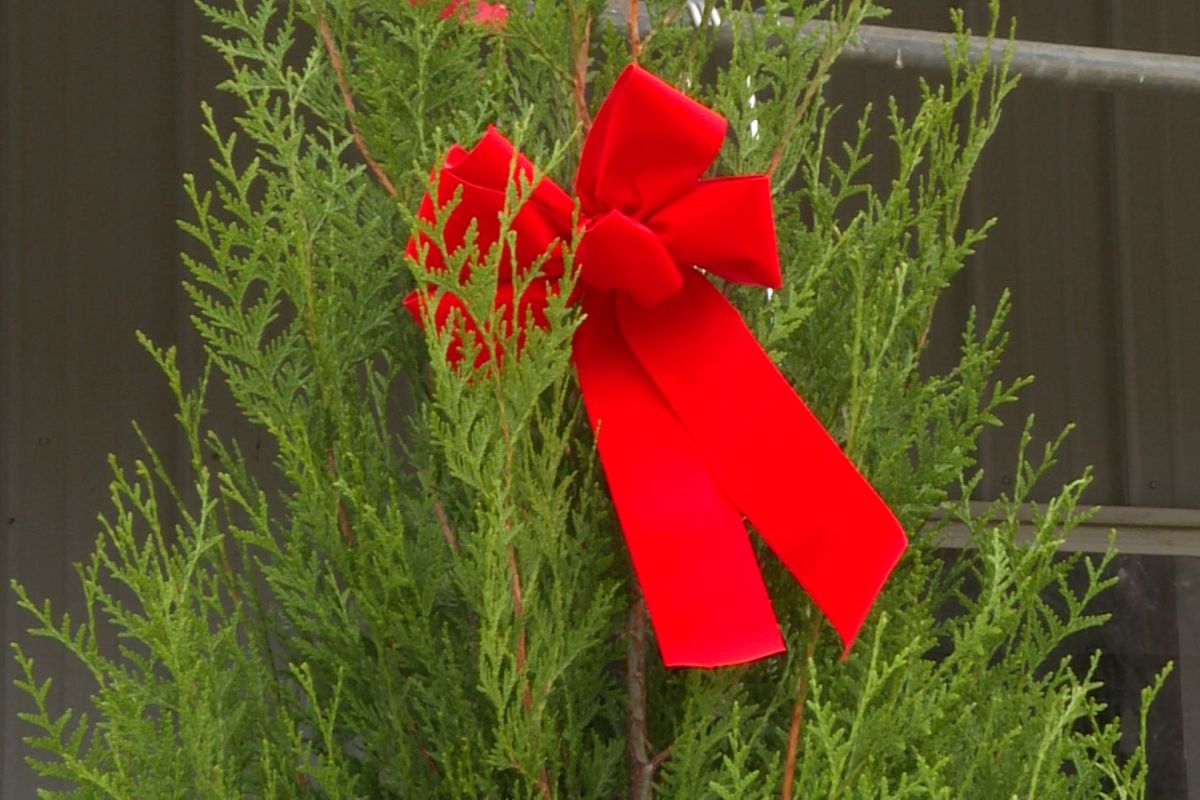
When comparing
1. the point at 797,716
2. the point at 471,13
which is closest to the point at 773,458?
the point at 797,716

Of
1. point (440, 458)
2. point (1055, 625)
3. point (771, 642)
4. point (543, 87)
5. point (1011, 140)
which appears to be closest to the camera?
point (771, 642)

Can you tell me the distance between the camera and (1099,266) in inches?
221

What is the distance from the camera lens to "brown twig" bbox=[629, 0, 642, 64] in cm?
132

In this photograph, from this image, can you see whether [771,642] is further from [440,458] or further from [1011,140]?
[1011,140]

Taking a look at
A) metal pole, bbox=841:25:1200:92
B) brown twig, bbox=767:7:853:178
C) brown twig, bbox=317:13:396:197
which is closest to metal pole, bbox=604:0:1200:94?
metal pole, bbox=841:25:1200:92

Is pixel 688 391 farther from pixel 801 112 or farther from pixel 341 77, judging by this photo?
pixel 341 77

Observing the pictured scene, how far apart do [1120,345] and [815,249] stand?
456cm

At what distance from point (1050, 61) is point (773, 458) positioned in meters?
1.29

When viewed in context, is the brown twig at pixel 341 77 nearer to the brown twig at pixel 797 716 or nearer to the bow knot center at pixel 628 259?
the bow knot center at pixel 628 259

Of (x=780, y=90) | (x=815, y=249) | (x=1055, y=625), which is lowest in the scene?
(x=1055, y=625)

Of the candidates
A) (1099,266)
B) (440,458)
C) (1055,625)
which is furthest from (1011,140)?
(440,458)

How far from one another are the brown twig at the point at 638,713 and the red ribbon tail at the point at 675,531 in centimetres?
7

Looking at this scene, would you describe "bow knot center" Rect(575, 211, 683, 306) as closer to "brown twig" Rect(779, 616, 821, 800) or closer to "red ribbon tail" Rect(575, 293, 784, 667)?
"red ribbon tail" Rect(575, 293, 784, 667)

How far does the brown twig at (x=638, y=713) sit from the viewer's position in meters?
1.20
